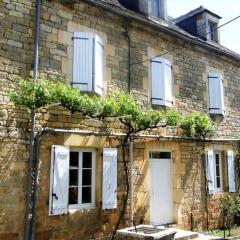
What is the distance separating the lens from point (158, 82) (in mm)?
9570

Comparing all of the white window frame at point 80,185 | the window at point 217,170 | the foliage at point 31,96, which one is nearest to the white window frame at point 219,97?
the window at point 217,170

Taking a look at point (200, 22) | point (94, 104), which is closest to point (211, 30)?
point (200, 22)

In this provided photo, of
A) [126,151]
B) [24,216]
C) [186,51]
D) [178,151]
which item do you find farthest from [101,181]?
[186,51]

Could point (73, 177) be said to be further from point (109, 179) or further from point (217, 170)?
point (217, 170)

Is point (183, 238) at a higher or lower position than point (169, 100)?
lower

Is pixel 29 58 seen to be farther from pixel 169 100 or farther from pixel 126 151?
pixel 169 100

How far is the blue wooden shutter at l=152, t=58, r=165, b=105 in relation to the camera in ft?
31.0

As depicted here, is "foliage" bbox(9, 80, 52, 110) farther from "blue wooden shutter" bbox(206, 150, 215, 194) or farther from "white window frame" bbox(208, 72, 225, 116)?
"white window frame" bbox(208, 72, 225, 116)

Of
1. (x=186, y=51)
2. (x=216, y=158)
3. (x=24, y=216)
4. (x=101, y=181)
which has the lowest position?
(x=24, y=216)

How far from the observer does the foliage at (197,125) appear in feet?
31.5

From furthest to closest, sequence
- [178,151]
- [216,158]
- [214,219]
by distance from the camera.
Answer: [216,158]
[214,219]
[178,151]

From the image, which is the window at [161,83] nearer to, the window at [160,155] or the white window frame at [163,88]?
the white window frame at [163,88]

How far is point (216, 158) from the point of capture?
441 inches

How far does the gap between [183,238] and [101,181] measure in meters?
2.21
